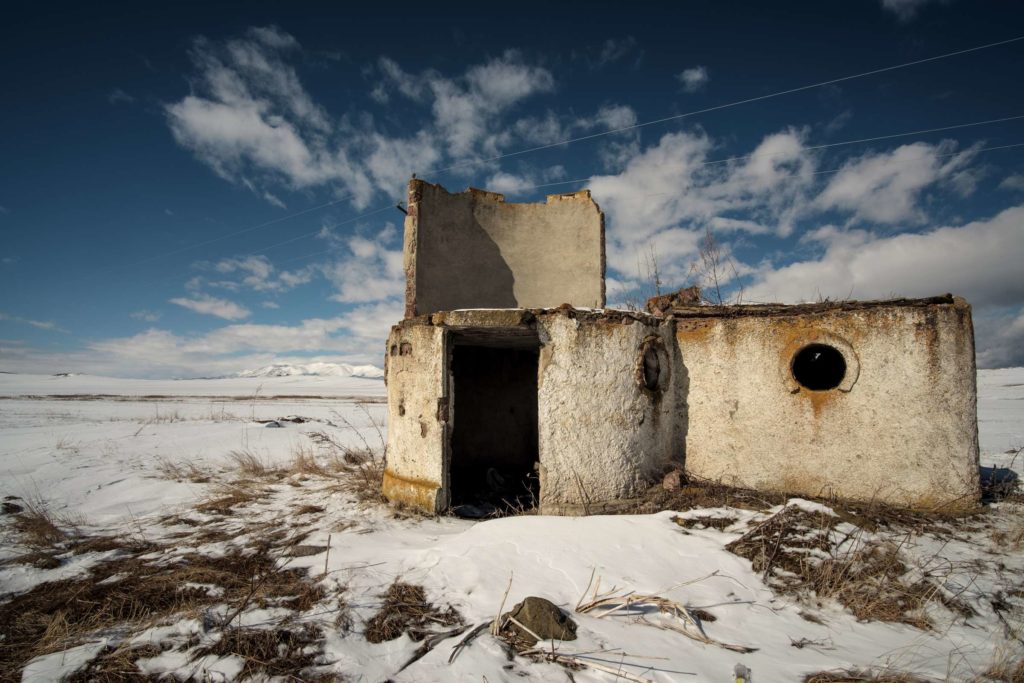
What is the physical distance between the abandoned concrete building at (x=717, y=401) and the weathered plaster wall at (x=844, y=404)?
12 millimetres

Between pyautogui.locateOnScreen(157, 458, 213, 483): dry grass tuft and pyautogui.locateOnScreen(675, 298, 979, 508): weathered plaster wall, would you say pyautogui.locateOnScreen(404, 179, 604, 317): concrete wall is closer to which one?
pyautogui.locateOnScreen(675, 298, 979, 508): weathered plaster wall

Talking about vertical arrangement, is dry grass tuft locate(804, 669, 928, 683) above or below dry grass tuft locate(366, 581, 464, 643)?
above

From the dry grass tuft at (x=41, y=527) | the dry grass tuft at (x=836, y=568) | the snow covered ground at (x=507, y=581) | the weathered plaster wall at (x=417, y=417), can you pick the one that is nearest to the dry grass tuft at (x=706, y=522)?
the snow covered ground at (x=507, y=581)

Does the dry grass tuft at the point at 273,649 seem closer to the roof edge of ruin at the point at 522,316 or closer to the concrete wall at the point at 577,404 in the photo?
the concrete wall at the point at 577,404

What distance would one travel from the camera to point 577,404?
491 centimetres

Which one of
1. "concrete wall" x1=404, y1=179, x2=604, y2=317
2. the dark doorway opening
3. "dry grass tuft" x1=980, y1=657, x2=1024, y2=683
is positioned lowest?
"dry grass tuft" x1=980, y1=657, x2=1024, y2=683

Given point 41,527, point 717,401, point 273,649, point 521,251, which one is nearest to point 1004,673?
point 717,401

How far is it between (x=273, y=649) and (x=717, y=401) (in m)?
4.83

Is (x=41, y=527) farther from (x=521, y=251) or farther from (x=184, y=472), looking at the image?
(x=521, y=251)

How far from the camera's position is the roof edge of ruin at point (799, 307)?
474cm

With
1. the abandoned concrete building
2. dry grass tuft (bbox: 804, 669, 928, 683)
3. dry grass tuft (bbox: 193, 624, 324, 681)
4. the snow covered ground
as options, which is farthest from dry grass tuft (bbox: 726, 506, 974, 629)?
dry grass tuft (bbox: 193, 624, 324, 681)

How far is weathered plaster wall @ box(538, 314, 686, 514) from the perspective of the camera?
490cm

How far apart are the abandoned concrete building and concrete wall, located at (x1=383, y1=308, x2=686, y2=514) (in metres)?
0.02

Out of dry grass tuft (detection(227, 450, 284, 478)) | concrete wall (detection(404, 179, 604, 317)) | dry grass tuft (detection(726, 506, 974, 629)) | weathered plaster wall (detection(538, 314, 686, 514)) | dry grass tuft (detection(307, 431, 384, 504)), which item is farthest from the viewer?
dry grass tuft (detection(227, 450, 284, 478))
